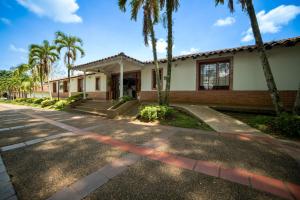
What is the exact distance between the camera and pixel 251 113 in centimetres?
771

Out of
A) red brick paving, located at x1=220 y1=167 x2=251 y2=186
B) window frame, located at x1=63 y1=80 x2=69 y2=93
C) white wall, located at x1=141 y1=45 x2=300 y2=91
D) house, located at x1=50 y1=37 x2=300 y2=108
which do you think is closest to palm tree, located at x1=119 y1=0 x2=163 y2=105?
house, located at x1=50 y1=37 x2=300 y2=108

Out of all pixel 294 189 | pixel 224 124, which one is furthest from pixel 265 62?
pixel 294 189

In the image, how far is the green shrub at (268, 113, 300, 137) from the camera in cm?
468

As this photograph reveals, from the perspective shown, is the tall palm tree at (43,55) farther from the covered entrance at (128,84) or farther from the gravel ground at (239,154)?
the gravel ground at (239,154)

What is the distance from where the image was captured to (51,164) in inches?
118

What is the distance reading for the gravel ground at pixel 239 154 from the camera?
2725mm

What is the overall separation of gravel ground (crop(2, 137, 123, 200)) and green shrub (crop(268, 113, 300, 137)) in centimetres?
558

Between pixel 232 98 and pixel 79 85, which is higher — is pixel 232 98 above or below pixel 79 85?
below

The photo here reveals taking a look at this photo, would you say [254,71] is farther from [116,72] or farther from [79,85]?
[79,85]

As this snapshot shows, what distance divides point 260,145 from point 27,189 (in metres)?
5.34

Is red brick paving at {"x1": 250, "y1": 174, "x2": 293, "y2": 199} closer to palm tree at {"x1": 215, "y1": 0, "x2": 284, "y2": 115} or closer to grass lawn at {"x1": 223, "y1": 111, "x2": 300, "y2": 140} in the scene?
grass lawn at {"x1": 223, "y1": 111, "x2": 300, "y2": 140}

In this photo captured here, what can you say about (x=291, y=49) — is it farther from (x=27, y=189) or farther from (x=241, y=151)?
(x=27, y=189)

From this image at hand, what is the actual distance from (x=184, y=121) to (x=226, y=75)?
4615mm

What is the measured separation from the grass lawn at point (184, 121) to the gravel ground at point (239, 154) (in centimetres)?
126
